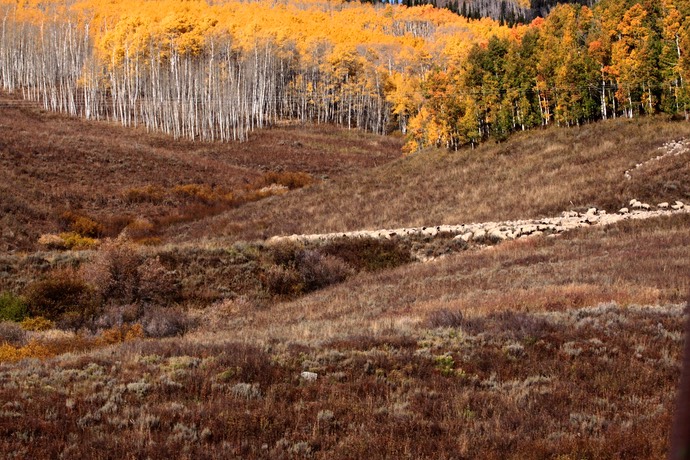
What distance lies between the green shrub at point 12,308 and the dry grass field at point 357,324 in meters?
0.06

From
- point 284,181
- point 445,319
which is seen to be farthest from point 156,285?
point 284,181

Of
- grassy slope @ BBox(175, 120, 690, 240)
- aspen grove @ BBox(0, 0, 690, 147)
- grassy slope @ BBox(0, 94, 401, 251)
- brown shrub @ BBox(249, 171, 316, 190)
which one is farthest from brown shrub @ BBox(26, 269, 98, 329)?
aspen grove @ BBox(0, 0, 690, 147)

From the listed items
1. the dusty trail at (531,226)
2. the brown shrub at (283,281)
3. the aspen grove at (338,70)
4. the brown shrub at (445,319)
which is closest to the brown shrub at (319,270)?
the brown shrub at (283,281)

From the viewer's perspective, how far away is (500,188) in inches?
1442

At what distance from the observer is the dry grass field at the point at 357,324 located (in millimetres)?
6336

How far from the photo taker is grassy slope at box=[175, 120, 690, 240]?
30328mm

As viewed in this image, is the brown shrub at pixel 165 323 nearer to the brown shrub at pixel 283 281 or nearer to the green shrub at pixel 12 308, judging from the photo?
the green shrub at pixel 12 308

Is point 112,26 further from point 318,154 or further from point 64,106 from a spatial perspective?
point 318,154

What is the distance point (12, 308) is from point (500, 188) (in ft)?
95.6

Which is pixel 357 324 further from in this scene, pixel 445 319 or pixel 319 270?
pixel 319 270

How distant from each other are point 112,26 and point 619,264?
11771 centimetres

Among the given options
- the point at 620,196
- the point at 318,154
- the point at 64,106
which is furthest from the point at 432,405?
the point at 64,106

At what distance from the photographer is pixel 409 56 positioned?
118 metres

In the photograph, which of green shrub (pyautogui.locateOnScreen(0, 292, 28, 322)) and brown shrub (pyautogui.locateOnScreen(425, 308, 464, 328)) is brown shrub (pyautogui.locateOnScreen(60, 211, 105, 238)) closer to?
green shrub (pyautogui.locateOnScreen(0, 292, 28, 322))
